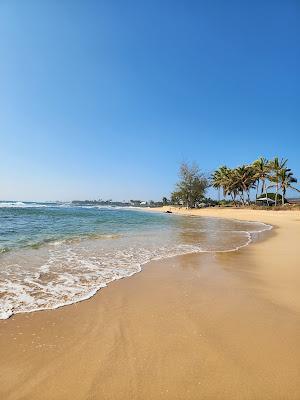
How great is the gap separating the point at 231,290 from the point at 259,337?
85.7 inches

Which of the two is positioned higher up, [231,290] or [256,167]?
[256,167]

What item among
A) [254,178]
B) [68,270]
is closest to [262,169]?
[254,178]

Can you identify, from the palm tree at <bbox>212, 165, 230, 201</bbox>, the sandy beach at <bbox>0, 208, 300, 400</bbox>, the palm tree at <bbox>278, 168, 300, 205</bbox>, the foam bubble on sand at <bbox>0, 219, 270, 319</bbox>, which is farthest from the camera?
the palm tree at <bbox>212, 165, 230, 201</bbox>

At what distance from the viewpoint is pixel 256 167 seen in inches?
2350

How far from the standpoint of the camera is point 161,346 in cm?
362

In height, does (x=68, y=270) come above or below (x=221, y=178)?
below

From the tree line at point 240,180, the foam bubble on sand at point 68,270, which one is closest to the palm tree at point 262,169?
A: the tree line at point 240,180

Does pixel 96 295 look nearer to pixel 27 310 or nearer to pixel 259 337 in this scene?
pixel 27 310

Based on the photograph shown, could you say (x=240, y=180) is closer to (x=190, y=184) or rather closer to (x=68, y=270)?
(x=190, y=184)

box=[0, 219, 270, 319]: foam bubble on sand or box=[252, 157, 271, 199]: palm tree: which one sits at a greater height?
box=[252, 157, 271, 199]: palm tree

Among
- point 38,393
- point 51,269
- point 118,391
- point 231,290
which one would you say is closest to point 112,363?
point 118,391

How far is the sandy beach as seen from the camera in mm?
2828

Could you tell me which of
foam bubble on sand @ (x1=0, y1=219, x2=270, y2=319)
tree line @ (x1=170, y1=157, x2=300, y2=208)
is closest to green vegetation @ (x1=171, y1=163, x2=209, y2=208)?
tree line @ (x1=170, y1=157, x2=300, y2=208)

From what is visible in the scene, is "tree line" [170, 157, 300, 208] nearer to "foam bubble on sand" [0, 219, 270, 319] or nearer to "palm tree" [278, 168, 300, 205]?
"palm tree" [278, 168, 300, 205]
